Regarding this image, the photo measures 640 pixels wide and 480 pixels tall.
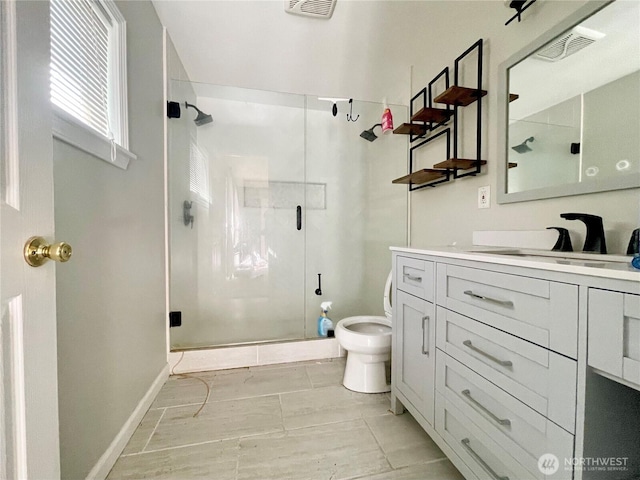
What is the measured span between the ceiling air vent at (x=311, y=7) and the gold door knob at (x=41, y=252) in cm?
184

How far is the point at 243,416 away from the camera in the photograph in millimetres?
1355

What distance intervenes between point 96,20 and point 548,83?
Answer: 6.20 ft

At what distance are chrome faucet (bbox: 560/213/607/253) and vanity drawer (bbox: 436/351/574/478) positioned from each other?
61 centimetres

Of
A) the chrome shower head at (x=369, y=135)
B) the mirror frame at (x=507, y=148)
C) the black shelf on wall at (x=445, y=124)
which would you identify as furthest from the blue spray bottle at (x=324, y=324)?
the chrome shower head at (x=369, y=135)

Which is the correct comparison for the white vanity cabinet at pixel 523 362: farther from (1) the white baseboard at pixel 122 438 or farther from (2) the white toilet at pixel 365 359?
(1) the white baseboard at pixel 122 438

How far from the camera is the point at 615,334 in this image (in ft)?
1.69

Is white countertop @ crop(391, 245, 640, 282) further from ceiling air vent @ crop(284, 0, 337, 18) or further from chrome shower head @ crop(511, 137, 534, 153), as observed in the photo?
ceiling air vent @ crop(284, 0, 337, 18)

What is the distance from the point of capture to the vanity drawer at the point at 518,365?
23.6 inches

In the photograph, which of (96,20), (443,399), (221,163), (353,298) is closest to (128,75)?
(96,20)

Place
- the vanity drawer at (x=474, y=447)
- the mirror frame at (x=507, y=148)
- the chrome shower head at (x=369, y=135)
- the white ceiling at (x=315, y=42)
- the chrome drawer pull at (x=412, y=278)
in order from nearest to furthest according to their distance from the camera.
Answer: the vanity drawer at (x=474, y=447) < the mirror frame at (x=507, y=148) < the chrome drawer pull at (x=412, y=278) < the white ceiling at (x=315, y=42) < the chrome shower head at (x=369, y=135)

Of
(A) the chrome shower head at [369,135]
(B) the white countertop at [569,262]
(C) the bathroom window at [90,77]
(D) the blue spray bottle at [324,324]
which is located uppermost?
(A) the chrome shower head at [369,135]

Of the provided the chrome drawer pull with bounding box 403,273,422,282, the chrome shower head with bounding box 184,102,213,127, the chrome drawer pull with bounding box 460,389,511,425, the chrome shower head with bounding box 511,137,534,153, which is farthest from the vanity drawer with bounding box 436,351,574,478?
the chrome shower head with bounding box 184,102,213,127

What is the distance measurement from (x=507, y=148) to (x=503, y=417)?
1154 millimetres

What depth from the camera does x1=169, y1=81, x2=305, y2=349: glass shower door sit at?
2.16m
